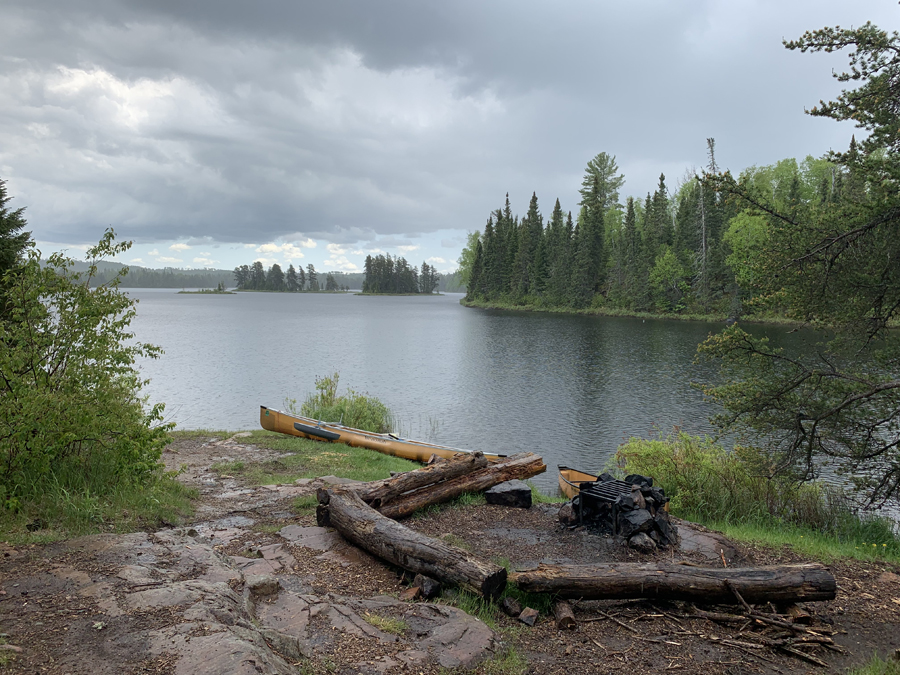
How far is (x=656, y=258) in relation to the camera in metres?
66.2

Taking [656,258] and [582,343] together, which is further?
[656,258]

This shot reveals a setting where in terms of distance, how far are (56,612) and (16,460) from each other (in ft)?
9.71

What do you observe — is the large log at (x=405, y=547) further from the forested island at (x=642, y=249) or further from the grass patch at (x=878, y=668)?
the forested island at (x=642, y=249)

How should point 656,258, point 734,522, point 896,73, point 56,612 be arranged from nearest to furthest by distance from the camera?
1. point 56,612
2. point 896,73
3. point 734,522
4. point 656,258

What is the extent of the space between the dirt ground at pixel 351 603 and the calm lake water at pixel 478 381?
248 inches

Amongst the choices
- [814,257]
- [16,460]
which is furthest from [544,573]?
[814,257]

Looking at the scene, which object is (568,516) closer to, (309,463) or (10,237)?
(309,463)

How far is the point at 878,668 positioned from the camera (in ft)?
13.1

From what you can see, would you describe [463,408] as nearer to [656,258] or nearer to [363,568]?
[363,568]

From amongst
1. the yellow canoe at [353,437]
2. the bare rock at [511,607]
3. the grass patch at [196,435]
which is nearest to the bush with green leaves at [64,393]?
the bare rock at [511,607]

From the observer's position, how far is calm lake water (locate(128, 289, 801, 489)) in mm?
17312

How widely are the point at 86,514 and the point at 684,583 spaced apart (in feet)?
20.2

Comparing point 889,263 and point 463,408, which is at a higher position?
point 889,263

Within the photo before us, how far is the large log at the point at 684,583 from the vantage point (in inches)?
191
